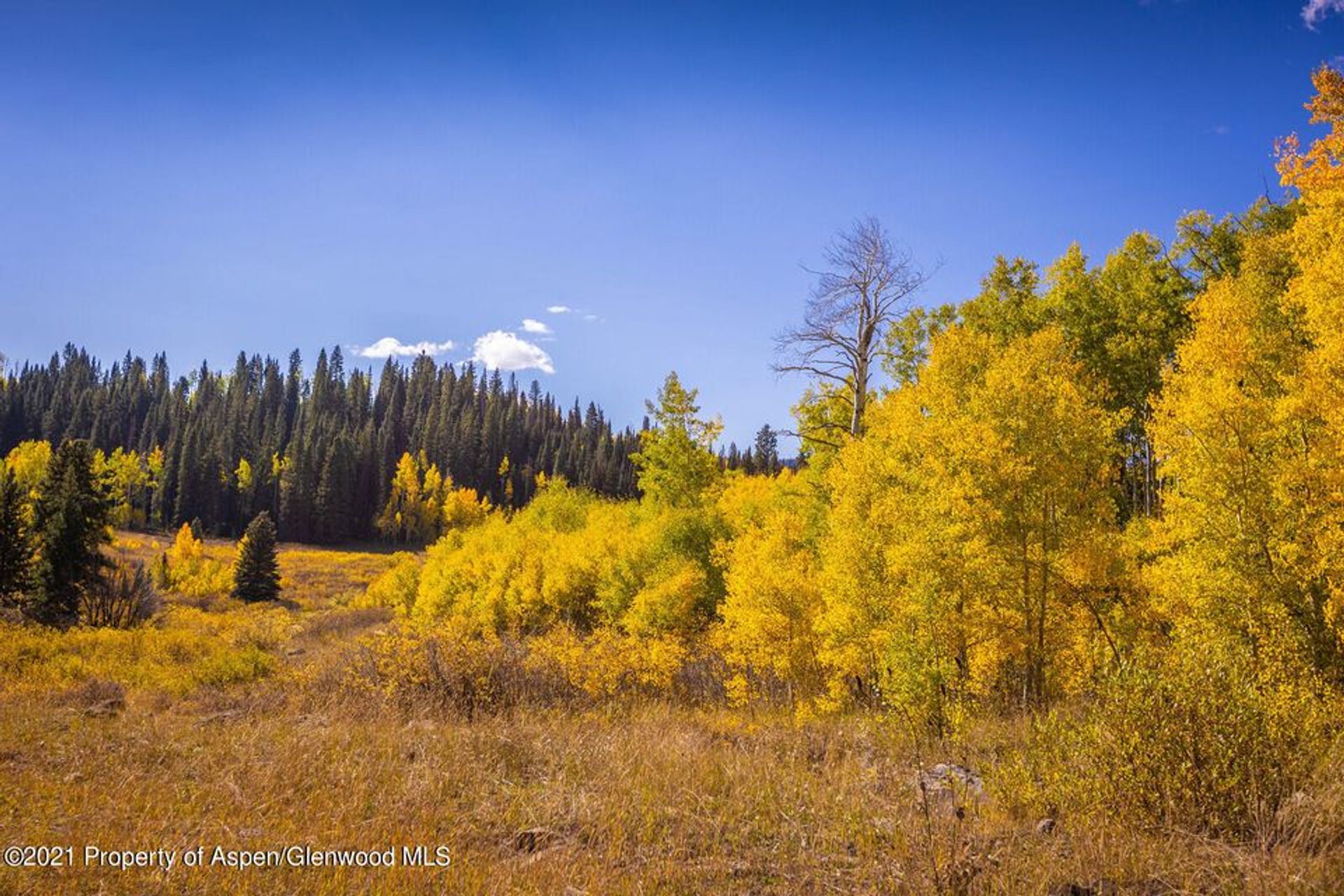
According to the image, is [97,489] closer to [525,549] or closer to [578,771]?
[525,549]

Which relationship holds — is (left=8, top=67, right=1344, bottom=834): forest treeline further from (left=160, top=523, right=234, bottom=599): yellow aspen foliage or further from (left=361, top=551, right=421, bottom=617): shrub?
(left=160, top=523, right=234, bottom=599): yellow aspen foliage

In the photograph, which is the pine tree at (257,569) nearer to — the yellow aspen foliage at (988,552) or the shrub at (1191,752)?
the yellow aspen foliage at (988,552)

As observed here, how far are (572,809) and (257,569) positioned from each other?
5054cm

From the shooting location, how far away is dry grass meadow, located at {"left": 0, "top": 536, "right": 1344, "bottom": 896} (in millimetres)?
→ 5438

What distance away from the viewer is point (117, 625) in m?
28.2

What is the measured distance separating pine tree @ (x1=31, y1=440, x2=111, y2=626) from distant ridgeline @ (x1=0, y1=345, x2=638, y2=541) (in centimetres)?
6566

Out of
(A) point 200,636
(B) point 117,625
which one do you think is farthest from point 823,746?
(B) point 117,625

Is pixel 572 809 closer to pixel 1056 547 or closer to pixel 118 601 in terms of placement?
pixel 1056 547

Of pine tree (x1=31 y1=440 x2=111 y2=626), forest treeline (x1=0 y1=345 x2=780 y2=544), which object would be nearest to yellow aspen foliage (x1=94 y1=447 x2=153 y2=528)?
forest treeline (x1=0 y1=345 x2=780 y2=544)

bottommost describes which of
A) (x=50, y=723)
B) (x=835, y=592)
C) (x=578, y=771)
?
(x=50, y=723)

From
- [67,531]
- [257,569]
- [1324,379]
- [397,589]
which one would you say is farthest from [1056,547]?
[257,569]

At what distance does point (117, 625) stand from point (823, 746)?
32.0 meters

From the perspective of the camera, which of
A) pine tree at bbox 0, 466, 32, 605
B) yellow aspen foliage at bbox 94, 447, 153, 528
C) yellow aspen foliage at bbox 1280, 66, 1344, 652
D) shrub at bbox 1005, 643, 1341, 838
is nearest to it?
shrub at bbox 1005, 643, 1341, 838

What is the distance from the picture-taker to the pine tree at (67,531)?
87.8 feet
